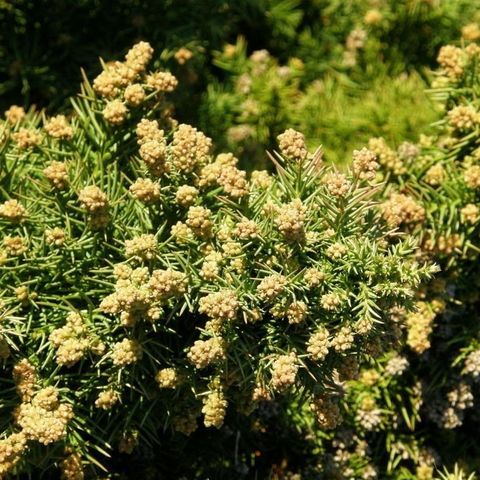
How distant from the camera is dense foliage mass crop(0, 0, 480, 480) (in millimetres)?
1732

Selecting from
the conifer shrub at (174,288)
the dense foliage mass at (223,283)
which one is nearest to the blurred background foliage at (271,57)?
the dense foliage mass at (223,283)

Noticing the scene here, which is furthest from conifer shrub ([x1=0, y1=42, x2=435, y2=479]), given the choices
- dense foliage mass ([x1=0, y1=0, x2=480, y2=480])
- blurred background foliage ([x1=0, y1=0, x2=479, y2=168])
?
blurred background foliage ([x1=0, y1=0, x2=479, y2=168])

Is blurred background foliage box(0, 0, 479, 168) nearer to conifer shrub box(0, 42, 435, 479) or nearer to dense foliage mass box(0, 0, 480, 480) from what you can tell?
dense foliage mass box(0, 0, 480, 480)

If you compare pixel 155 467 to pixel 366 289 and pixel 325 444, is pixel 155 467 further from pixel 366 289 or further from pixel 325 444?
pixel 366 289

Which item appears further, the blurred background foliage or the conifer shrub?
the blurred background foliage

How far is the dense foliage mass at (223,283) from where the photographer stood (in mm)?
1732

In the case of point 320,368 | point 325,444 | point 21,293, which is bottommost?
point 325,444

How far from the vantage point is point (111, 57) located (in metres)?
2.65

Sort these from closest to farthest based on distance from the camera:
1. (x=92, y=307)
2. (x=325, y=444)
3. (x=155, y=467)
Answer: (x=92, y=307) → (x=155, y=467) → (x=325, y=444)

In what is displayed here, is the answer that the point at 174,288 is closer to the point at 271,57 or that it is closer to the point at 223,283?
the point at 223,283

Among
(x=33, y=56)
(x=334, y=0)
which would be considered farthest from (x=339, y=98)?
(x=33, y=56)

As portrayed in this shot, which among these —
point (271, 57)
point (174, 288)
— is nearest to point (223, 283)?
point (174, 288)

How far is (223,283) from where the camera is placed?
1.73 m

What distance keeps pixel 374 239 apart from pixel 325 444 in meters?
0.76
